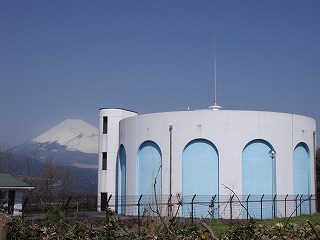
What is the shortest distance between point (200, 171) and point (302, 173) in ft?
24.5

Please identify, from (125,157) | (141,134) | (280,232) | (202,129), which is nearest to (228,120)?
(202,129)

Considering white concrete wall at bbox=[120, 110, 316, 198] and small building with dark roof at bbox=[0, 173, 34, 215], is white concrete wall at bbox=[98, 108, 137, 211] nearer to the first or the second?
white concrete wall at bbox=[120, 110, 316, 198]

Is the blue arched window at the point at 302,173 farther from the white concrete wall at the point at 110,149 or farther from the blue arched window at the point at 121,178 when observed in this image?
the white concrete wall at the point at 110,149

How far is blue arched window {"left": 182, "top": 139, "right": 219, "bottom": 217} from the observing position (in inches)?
1153

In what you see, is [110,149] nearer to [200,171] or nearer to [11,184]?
[11,184]

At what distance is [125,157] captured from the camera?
33594 millimetres

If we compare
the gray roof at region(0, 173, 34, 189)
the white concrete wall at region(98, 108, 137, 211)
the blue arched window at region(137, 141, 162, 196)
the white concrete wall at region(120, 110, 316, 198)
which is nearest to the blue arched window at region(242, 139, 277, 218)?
the white concrete wall at region(120, 110, 316, 198)

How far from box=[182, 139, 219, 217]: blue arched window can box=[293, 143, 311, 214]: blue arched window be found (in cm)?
560

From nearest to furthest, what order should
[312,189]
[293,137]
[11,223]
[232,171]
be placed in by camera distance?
[11,223]
[232,171]
[293,137]
[312,189]

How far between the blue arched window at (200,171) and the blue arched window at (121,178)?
5386mm

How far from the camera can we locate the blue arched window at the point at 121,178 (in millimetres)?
33562

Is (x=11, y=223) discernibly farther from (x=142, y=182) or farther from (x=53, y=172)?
(x=53, y=172)

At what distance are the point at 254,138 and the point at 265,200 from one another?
3627mm

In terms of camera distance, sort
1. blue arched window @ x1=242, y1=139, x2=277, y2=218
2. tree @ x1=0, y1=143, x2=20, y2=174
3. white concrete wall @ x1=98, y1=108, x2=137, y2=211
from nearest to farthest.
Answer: blue arched window @ x1=242, y1=139, x2=277, y2=218 → white concrete wall @ x1=98, y1=108, x2=137, y2=211 → tree @ x1=0, y1=143, x2=20, y2=174
